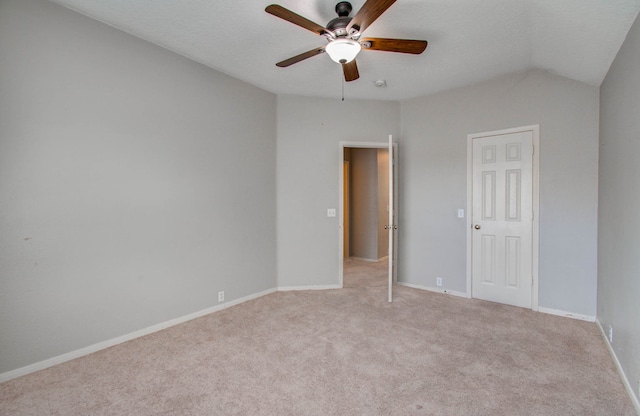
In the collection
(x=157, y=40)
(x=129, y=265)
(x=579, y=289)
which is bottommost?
(x=579, y=289)

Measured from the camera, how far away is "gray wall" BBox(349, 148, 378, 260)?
253 inches

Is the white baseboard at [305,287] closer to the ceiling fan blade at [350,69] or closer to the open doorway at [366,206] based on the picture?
the open doorway at [366,206]

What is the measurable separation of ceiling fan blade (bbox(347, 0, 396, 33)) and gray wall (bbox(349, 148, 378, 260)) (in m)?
4.41

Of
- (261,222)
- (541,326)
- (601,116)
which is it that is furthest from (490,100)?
(261,222)

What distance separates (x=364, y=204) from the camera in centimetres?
661

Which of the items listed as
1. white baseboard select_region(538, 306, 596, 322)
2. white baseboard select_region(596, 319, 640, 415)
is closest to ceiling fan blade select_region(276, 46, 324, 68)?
white baseboard select_region(596, 319, 640, 415)

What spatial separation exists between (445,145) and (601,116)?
1.58 m

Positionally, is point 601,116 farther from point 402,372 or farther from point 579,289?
point 402,372

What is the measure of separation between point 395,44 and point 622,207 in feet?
6.83

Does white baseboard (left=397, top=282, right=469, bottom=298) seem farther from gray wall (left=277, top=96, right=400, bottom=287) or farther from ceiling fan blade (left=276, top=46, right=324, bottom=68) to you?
ceiling fan blade (left=276, top=46, right=324, bottom=68)

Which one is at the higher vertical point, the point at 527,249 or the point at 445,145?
the point at 445,145

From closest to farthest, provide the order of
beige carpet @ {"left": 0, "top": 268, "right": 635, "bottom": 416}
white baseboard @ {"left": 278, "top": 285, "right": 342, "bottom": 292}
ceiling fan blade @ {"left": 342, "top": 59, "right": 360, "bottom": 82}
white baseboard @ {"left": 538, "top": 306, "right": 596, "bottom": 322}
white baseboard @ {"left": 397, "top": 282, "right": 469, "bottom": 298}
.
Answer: beige carpet @ {"left": 0, "top": 268, "right": 635, "bottom": 416} → ceiling fan blade @ {"left": 342, "top": 59, "right": 360, "bottom": 82} → white baseboard @ {"left": 538, "top": 306, "right": 596, "bottom": 322} → white baseboard @ {"left": 397, "top": 282, "right": 469, "bottom": 298} → white baseboard @ {"left": 278, "top": 285, "right": 342, "bottom": 292}

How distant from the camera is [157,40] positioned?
291cm

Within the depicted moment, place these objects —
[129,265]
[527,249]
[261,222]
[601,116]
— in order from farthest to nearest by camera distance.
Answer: [261,222]
[527,249]
[601,116]
[129,265]
